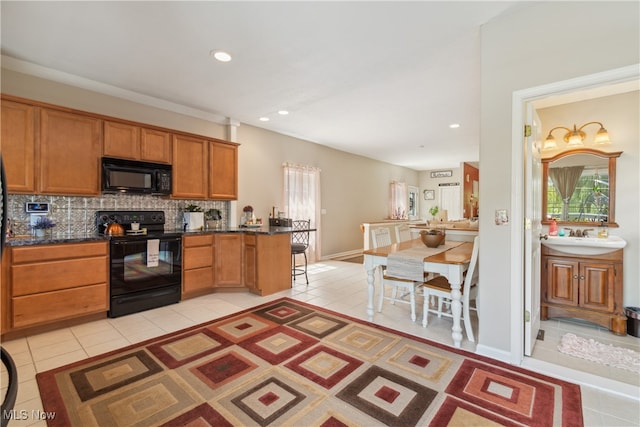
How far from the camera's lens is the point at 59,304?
2.89 m

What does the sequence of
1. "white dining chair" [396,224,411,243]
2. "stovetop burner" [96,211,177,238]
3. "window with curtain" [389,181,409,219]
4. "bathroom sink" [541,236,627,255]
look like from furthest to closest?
"window with curtain" [389,181,409,219]
"white dining chair" [396,224,411,243]
"stovetop burner" [96,211,177,238]
"bathroom sink" [541,236,627,255]

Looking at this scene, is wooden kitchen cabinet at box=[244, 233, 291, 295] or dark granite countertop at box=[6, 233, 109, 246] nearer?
dark granite countertop at box=[6, 233, 109, 246]

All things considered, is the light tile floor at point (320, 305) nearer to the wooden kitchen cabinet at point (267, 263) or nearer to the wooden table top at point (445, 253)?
the wooden kitchen cabinet at point (267, 263)

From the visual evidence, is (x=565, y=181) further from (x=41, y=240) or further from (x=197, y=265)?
(x=41, y=240)

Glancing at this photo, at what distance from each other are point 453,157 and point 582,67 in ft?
21.1

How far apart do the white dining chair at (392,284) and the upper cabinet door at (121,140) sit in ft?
10.0

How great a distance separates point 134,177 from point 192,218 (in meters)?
0.91

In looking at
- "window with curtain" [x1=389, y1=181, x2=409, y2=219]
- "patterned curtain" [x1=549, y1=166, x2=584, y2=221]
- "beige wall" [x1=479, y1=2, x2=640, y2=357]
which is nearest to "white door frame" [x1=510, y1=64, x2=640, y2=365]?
"beige wall" [x1=479, y1=2, x2=640, y2=357]

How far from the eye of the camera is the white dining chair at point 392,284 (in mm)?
3066

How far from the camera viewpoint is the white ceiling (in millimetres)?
2287

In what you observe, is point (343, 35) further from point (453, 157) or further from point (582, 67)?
point (453, 157)

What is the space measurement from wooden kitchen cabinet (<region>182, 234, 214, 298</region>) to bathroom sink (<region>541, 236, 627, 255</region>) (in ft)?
12.8

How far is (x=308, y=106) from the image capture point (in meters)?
4.31

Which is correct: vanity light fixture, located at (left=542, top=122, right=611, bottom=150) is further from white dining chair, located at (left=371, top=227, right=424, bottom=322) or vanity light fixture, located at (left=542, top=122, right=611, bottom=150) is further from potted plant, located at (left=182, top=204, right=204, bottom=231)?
potted plant, located at (left=182, top=204, right=204, bottom=231)
